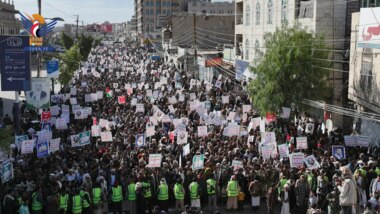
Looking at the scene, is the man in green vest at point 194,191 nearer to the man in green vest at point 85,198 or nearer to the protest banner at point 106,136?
the man in green vest at point 85,198

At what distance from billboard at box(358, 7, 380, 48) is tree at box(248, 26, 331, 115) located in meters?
2.57

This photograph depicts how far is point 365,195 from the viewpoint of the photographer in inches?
615

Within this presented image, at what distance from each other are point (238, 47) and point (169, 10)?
105521 millimetres

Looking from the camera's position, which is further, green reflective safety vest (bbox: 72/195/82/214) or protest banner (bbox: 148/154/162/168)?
protest banner (bbox: 148/154/162/168)

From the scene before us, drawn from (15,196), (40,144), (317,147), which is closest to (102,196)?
(15,196)

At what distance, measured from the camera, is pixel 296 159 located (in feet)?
53.3

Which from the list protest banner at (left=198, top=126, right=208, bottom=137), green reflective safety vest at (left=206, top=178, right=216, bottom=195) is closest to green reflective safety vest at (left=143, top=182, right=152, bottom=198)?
green reflective safety vest at (left=206, top=178, right=216, bottom=195)

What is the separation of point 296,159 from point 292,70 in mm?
7862

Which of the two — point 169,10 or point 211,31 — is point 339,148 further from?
point 169,10

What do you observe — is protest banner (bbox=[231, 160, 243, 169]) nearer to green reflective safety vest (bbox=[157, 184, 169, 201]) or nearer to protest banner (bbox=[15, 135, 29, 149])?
green reflective safety vest (bbox=[157, 184, 169, 201])

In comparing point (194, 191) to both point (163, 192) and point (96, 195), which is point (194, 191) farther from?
point (96, 195)

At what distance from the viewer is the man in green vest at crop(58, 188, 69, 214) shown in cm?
1400

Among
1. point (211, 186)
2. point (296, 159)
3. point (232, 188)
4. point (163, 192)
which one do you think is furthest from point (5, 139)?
point (296, 159)

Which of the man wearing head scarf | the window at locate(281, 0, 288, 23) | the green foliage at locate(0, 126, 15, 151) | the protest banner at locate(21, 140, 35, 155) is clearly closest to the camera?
the man wearing head scarf
